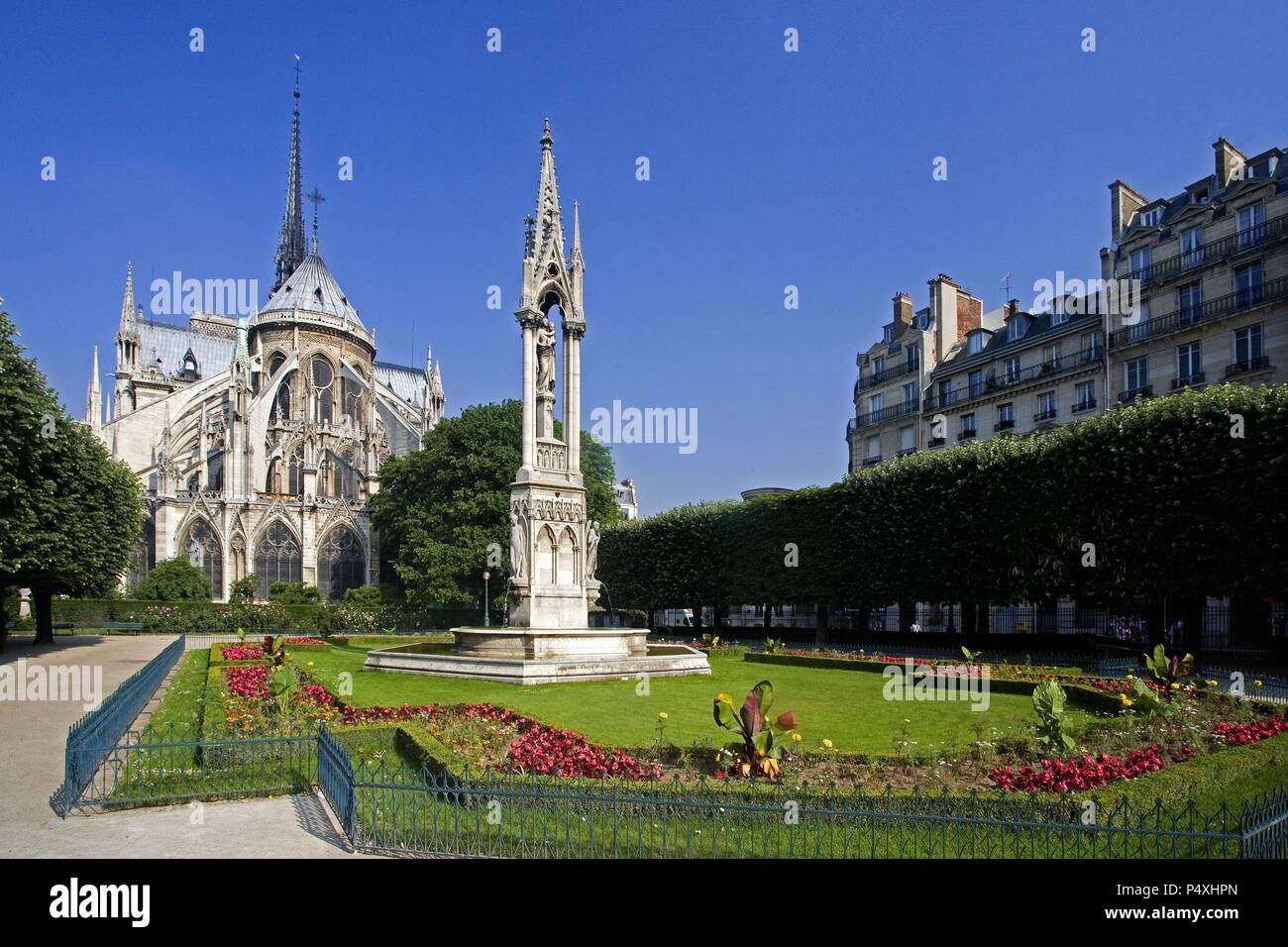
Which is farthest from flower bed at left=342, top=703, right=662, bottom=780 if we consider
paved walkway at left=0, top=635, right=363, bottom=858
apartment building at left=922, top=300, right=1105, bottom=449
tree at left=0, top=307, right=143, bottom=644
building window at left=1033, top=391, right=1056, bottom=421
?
building window at left=1033, top=391, right=1056, bottom=421

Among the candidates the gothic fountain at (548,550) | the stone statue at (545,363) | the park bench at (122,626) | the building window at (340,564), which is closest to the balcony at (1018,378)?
the gothic fountain at (548,550)

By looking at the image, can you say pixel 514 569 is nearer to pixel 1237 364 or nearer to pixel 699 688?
pixel 699 688

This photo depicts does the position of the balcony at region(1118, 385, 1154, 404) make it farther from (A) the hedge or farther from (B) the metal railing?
(B) the metal railing

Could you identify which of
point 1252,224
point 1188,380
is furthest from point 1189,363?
point 1252,224

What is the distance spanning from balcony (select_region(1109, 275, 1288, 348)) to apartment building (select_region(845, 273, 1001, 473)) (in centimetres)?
1263

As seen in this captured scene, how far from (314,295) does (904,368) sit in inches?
2568

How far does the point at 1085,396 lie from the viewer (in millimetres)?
44344

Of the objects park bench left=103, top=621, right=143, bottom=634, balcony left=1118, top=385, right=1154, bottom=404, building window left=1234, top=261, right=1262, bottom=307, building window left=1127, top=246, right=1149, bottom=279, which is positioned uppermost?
building window left=1127, top=246, right=1149, bottom=279

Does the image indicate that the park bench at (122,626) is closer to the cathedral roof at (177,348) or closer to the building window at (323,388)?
the building window at (323,388)

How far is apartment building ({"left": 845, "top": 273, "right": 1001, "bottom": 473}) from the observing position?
54.5 m
